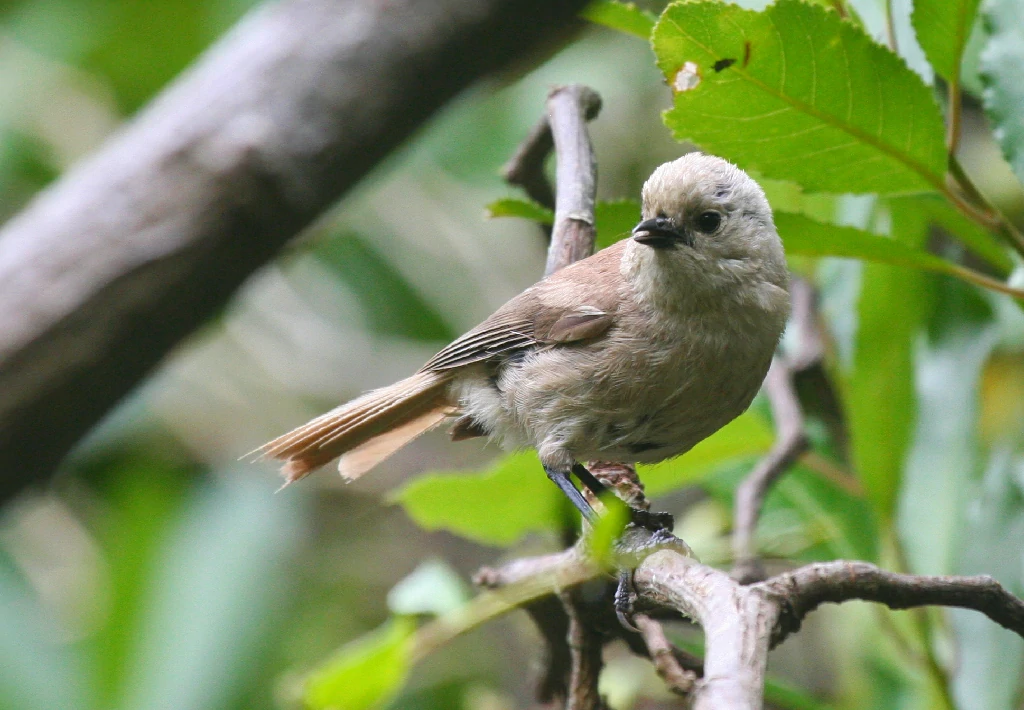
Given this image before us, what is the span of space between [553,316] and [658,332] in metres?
0.31

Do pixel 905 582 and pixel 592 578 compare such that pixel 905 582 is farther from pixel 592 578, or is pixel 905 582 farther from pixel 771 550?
pixel 771 550

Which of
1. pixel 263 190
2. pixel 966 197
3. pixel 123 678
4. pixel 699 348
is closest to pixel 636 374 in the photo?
pixel 699 348

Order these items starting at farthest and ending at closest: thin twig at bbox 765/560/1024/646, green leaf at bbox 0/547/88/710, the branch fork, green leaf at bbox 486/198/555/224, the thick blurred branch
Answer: green leaf at bbox 0/547/88/710 → the thick blurred branch → green leaf at bbox 486/198/555/224 → thin twig at bbox 765/560/1024/646 → the branch fork

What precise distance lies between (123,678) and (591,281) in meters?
2.37

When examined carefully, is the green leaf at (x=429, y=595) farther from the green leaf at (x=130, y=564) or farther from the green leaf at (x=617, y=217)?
the green leaf at (x=130, y=564)

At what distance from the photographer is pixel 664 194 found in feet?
7.20

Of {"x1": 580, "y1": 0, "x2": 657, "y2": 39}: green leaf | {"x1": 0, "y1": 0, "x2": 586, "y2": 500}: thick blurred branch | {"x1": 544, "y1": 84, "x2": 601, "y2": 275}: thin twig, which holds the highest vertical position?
{"x1": 0, "y1": 0, "x2": 586, "y2": 500}: thick blurred branch

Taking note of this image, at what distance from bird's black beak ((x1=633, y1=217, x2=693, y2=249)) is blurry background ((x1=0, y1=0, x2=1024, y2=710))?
0.67 meters

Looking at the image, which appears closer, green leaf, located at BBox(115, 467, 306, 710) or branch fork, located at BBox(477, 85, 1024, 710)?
branch fork, located at BBox(477, 85, 1024, 710)

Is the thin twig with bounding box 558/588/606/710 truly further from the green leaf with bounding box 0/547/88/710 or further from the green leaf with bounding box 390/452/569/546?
the green leaf with bounding box 0/547/88/710

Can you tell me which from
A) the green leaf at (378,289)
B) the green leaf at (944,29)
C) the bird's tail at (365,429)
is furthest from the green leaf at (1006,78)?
the green leaf at (378,289)

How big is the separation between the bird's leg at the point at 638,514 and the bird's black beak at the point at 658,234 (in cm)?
53

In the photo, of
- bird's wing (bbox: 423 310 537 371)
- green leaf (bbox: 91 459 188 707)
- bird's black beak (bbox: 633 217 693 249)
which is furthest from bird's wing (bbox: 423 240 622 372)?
green leaf (bbox: 91 459 188 707)

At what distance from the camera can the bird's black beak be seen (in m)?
2.17
